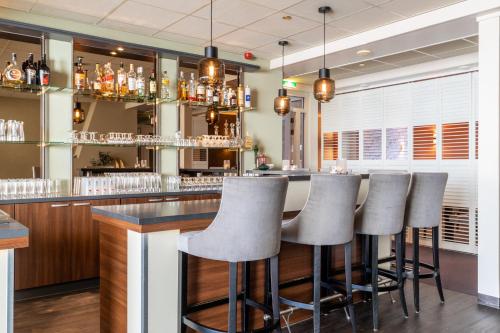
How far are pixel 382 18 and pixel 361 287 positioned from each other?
2875mm

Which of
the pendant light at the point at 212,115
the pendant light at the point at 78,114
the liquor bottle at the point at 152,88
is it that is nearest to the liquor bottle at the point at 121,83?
the liquor bottle at the point at 152,88

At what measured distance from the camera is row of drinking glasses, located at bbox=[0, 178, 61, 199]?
397cm

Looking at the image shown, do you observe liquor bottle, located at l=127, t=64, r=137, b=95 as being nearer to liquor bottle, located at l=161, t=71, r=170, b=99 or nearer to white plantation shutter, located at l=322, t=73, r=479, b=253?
liquor bottle, located at l=161, t=71, r=170, b=99

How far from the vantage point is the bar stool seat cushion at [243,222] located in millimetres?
2285

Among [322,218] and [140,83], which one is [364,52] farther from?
[322,218]

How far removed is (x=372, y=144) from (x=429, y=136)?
1039 mm

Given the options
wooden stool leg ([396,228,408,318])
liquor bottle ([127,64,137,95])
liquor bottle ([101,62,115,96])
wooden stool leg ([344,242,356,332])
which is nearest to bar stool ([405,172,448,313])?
wooden stool leg ([396,228,408,318])

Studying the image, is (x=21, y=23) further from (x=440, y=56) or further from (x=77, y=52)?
(x=440, y=56)

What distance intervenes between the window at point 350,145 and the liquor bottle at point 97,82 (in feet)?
15.3

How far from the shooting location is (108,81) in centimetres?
478

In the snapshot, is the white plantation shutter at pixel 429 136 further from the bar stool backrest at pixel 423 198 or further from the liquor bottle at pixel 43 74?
the liquor bottle at pixel 43 74

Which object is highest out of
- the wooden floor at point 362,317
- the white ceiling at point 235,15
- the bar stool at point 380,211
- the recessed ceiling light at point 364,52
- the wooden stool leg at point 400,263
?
the white ceiling at point 235,15

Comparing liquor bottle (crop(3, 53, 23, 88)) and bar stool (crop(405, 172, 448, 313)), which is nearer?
bar stool (crop(405, 172, 448, 313))

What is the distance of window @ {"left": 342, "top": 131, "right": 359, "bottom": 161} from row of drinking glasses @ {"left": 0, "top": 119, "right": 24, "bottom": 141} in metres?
5.38
